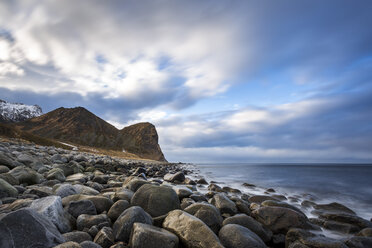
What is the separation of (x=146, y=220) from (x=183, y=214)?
2.24ft

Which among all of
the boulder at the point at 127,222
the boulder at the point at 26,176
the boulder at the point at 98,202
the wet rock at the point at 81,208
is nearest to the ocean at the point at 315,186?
the boulder at the point at 127,222

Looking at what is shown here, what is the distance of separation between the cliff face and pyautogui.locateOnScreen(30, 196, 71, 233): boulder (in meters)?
101

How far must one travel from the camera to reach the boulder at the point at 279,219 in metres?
5.04

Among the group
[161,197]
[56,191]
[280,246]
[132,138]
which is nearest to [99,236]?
[161,197]

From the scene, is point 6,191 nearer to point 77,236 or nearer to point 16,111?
point 77,236

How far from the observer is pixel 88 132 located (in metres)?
96.4

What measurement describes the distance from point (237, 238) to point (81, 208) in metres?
3.03

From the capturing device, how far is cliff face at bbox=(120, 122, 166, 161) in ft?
345

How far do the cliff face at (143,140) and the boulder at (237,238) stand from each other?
10103cm

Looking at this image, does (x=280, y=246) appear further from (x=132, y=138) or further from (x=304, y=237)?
(x=132, y=138)

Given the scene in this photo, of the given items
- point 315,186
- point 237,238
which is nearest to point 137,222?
point 237,238

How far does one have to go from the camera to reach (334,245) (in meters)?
3.92

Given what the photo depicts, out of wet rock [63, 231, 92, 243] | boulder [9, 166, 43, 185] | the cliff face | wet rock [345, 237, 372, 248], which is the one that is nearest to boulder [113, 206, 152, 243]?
wet rock [63, 231, 92, 243]

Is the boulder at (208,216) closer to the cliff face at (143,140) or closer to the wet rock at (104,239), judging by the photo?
the wet rock at (104,239)
